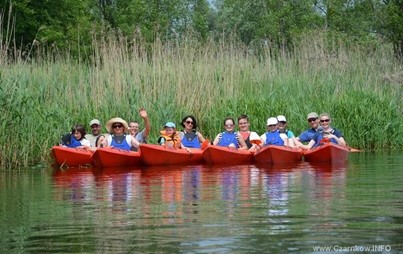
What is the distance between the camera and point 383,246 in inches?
273

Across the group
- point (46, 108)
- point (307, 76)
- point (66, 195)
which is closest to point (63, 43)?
point (307, 76)

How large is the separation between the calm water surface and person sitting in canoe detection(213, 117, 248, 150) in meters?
2.37

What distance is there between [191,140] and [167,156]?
29.4 inches

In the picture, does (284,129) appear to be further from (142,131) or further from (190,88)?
(142,131)

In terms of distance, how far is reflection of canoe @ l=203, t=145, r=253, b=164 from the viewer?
1595cm

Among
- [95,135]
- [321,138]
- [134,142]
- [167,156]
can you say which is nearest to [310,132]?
[321,138]

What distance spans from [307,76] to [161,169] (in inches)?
194

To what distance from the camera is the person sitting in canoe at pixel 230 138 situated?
16484 mm

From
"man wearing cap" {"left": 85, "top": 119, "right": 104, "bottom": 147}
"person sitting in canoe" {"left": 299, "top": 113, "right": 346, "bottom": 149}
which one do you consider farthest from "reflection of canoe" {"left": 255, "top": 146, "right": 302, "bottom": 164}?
"man wearing cap" {"left": 85, "top": 119, "right": 104, "bottom": 147}

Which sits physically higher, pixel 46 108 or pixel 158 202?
pixel 46 108

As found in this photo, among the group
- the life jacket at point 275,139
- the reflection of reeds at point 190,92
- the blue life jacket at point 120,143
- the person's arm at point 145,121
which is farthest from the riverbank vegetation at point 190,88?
the life jacket at point 275,139

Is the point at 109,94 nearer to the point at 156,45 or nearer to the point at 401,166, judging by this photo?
the point at 156,45

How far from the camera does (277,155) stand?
1595 centimetres

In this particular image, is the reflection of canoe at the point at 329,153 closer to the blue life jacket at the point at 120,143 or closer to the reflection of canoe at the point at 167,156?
the reflection of canoe at the point at 167,156
